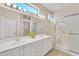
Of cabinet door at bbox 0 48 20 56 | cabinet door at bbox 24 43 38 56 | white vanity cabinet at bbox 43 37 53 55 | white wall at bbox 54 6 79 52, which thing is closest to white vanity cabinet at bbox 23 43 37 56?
cabinet door at bbox 24 43 38 56

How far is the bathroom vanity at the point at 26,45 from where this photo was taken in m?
1.16

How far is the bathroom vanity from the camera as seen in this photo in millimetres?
1163

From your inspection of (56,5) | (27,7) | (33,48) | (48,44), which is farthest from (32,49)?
(56,5)

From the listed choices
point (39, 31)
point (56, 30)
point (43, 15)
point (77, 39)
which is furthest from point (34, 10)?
point (77, 39)

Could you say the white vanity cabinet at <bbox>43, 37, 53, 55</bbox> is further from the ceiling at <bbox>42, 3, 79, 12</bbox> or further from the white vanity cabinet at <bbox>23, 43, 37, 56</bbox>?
the ceiling at <bbox>42, 3, 79, 12</bbox>

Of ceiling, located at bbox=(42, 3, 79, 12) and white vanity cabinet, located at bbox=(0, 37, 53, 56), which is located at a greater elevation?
ceiling, located at bbox=(42, 3, 79, 12)

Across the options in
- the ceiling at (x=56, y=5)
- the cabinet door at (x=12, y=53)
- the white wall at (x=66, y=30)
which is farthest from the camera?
the white wall at (x=66, y=30)

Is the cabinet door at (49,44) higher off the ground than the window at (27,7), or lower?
lower

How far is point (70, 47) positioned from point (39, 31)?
0.65 meters

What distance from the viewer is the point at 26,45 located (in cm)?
137

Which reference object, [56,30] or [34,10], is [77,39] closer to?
[56,30]

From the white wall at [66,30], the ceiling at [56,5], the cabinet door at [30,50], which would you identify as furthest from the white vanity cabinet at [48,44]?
the ceiling at [56,5]

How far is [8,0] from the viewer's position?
123 centimetres

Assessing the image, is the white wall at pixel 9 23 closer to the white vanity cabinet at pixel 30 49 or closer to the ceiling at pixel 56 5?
the white vanity cabinet at pixel 30 49
